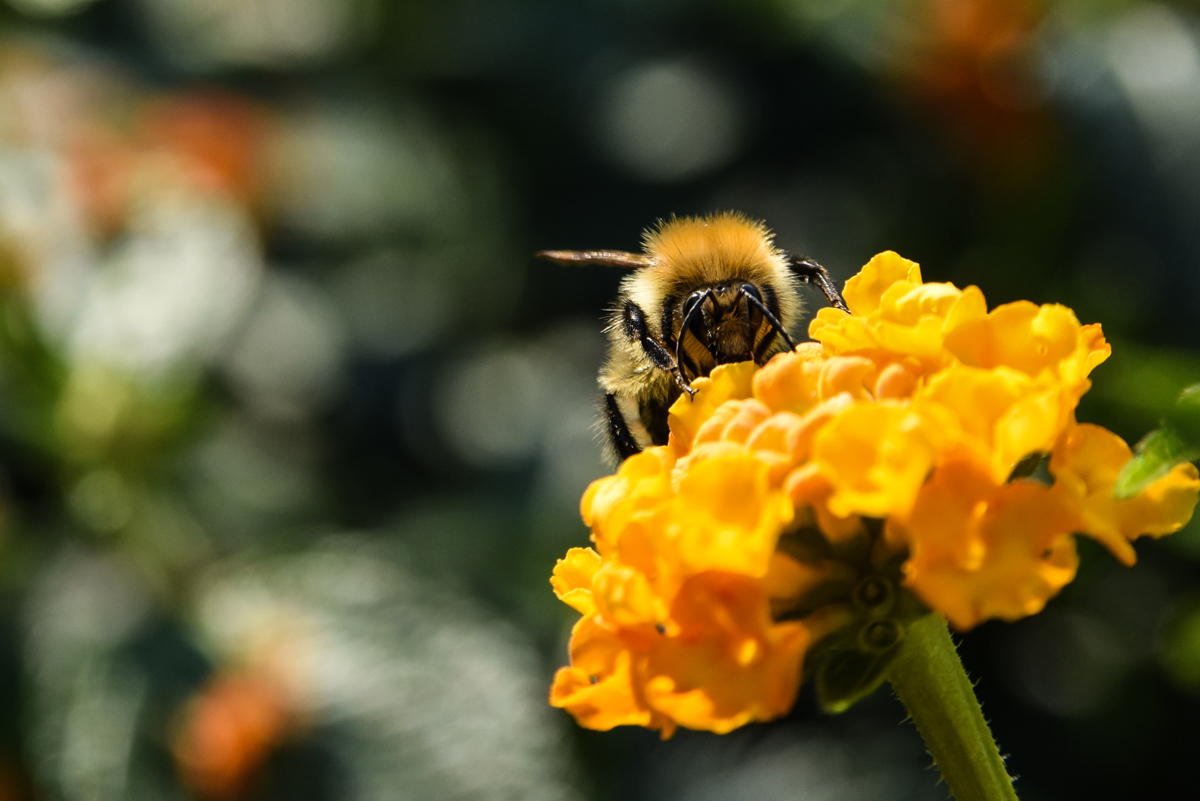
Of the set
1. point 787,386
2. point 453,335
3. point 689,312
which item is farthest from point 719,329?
point 453,335

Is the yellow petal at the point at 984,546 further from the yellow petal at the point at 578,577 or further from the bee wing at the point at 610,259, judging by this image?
the bee wing at the point at 610,259

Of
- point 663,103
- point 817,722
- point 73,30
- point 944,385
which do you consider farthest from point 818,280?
point 73,30

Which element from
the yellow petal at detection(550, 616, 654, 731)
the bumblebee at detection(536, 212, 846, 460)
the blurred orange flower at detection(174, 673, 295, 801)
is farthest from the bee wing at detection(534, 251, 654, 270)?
the blurred orange flower at detection(174, 673, 295, 801)

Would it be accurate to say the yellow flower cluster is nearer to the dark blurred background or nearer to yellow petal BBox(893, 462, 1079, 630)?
yellow petal BBox(893, 462, 1079, 630)

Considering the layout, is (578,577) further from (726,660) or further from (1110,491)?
(1110,491)

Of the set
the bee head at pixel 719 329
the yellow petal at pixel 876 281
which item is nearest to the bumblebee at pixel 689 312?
the bee head at pixel 719 329

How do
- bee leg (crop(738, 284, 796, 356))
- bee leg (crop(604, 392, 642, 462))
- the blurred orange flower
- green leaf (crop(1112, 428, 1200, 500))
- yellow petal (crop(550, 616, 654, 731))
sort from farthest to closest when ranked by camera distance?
the blurred orange flower
bee leg (crop(604, 392, 642, 462))
bee leg (crop(738, 284, 796, 356))
yellow petal (crop(550, 616, 654, 731))
green leaf (crop(1112, 428, 1200, 500))
